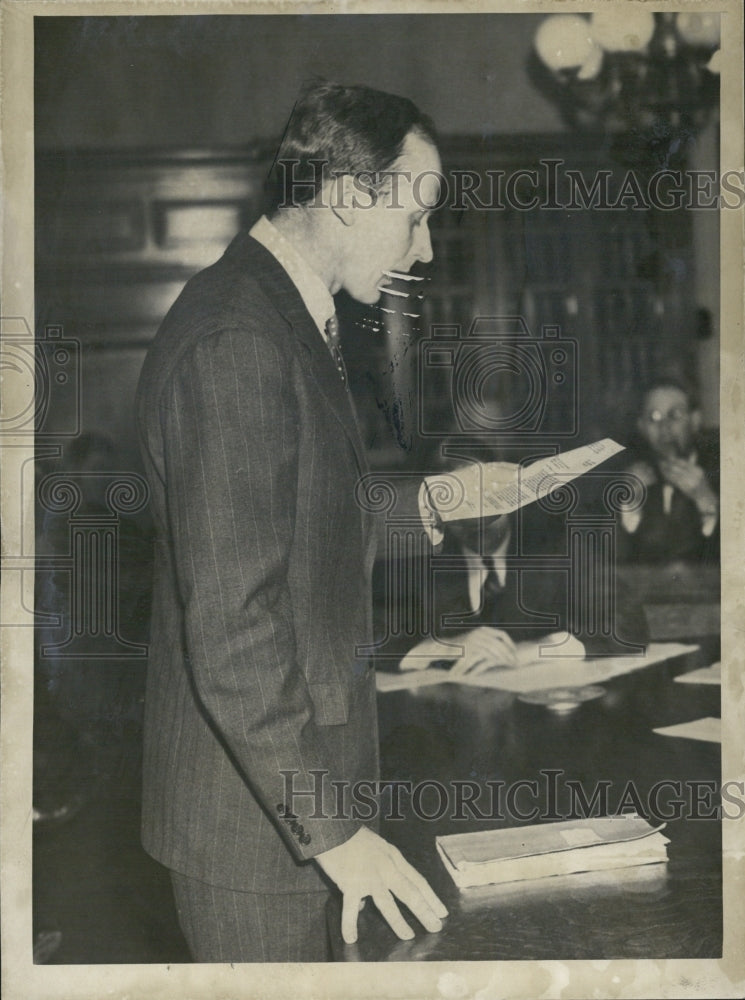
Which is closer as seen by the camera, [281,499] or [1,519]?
[281,499]

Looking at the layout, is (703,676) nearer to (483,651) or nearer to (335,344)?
(483,651)

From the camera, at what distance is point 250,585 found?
1.68 m

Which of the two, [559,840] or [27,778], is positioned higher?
[27,778]

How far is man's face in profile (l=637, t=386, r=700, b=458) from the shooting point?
1821 millimetres

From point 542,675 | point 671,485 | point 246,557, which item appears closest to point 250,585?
point 246,557

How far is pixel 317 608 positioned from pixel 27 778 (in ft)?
2.29

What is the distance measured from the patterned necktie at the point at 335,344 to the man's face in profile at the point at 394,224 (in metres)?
0.07

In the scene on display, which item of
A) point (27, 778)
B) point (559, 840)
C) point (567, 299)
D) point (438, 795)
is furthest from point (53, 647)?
point (567, 299)

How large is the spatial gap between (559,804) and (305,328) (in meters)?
1.06

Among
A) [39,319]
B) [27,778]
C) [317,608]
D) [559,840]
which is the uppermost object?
[39,319]

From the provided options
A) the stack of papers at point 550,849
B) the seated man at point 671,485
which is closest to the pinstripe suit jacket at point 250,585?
the stack of papers at point 550,849

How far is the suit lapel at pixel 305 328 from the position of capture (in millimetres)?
1719

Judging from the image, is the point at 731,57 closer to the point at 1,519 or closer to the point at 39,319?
the point at 39,319

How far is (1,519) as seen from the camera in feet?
6.04
